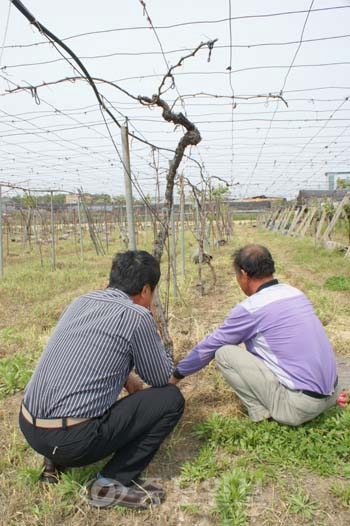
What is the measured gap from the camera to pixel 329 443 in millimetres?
2234

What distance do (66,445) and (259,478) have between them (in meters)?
0.92

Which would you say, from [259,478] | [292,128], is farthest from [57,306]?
[292,128]

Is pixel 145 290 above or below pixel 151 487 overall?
above

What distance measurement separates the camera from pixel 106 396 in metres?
1.90

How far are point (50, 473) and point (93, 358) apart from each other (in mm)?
695

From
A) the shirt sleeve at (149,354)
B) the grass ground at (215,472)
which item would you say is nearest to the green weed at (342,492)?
the grass ground at (215,472)

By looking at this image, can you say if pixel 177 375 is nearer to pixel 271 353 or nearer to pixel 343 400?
pixel 271 353

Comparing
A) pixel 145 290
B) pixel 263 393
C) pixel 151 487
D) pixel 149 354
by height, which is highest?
pixel 145 290

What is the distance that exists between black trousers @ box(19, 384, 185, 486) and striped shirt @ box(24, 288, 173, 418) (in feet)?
0.21

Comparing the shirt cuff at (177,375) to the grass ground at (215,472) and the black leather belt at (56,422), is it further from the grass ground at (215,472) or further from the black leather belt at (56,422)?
the black leather belt at (56,422)

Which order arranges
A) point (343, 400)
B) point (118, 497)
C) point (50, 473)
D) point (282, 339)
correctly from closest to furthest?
point (118, 497) < point (50, 473) < point (282, 339) < point (343, 400)

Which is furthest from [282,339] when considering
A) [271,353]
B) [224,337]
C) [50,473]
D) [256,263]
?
[50,473]

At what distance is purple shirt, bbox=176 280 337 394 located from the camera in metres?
2.24

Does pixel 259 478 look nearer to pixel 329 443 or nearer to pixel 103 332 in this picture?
pixel 329 443
